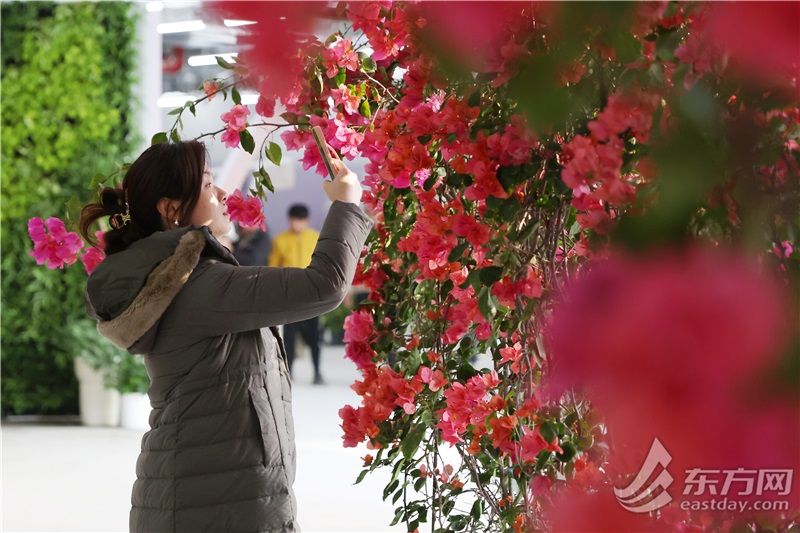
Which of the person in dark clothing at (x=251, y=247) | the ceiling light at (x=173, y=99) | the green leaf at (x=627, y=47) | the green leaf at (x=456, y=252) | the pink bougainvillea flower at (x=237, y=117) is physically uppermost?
the ceiling light at (x=173, y=99)

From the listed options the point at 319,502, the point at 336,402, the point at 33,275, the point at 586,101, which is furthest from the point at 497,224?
the point at 336,402

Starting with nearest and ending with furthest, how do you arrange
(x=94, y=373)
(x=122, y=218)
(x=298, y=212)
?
1. (x=122, y=218)
2. (x=94, y=373)
3. (x=298, y=212)

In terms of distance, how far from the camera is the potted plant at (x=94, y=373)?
5324 millimetres

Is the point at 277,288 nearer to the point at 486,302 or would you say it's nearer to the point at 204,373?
the point at 204,373

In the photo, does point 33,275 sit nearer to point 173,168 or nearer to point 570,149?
point 173,168

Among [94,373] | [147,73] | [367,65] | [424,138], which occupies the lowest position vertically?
[424,138]

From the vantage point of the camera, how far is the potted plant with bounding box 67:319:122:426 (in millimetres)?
5324

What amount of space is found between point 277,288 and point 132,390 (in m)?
4.26

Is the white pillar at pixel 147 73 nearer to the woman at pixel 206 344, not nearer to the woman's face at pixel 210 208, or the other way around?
the woman's face at pixel 210 208

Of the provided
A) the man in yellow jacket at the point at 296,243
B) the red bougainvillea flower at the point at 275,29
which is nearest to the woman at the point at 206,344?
the red bougainvillea flower at the point at 275,29

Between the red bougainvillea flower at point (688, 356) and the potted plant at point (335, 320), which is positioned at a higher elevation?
the potted plant at point (335, 320)

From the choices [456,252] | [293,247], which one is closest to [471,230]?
[456,252]

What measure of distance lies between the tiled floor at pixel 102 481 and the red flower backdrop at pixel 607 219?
7.68 ft

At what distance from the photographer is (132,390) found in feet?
17.4
